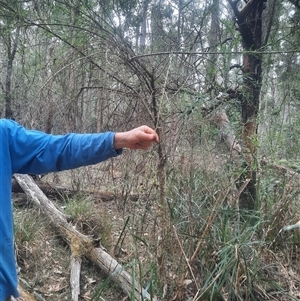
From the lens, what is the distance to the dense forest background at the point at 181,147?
2697 mm

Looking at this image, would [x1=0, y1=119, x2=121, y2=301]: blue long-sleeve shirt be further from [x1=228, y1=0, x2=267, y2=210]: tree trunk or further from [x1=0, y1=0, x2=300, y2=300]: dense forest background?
[x1=228, y1=0, x2=267, y2=210]: tree trunk

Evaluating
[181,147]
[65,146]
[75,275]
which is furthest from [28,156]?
[75,275]

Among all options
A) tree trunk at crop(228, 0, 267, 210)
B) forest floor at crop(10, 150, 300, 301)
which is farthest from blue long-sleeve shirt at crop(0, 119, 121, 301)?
tree trunk at crop(228, 0, 267, 210)

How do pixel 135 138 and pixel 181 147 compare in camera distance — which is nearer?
pixel 135 138

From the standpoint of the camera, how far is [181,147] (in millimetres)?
2908

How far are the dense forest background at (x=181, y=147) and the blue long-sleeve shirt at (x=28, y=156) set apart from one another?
2.27 ft

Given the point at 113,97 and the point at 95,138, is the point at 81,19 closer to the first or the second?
the point at 113,97

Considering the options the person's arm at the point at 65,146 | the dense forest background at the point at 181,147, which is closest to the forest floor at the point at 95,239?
the dense forest background at the point at 181,147

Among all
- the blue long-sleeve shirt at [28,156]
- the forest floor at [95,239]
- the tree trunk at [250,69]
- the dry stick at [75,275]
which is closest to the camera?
the blue long-sleeve shirt at [28,156]

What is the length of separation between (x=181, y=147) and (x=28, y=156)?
1341 mm

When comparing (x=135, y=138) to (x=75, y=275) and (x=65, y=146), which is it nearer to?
(x=65, y=146)

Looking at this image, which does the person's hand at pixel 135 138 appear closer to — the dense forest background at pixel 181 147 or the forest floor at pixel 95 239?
the dense forest background at pixel 181 147

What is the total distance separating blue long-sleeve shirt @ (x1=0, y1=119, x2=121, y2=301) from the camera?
1785 millimetres

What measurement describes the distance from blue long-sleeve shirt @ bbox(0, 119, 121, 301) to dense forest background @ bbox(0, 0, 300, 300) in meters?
0.69
